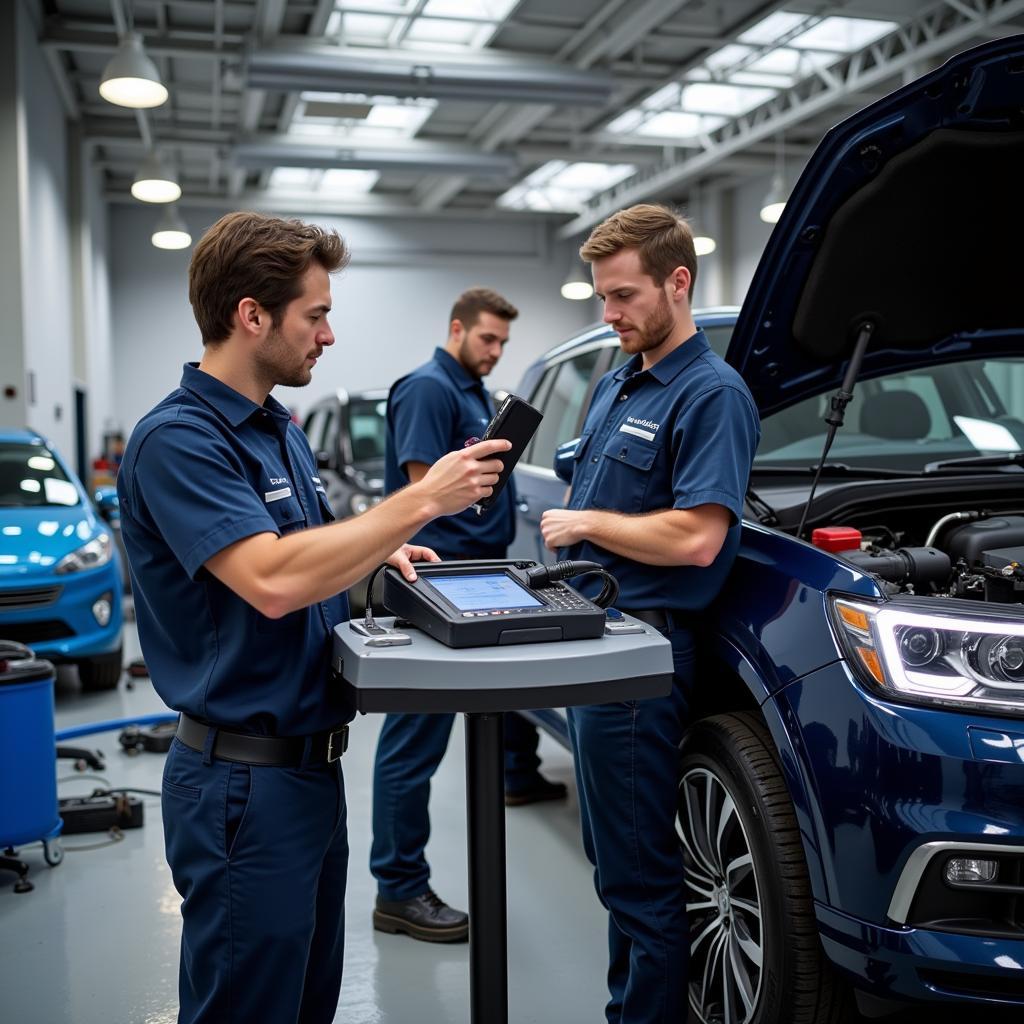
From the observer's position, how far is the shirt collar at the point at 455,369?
3.48m

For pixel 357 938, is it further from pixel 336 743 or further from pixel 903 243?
pixel 903 243

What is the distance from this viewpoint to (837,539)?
7.69 feet

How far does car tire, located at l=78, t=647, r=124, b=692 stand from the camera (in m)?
5.89

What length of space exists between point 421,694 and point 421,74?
9.15 meters

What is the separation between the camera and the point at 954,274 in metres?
2.61

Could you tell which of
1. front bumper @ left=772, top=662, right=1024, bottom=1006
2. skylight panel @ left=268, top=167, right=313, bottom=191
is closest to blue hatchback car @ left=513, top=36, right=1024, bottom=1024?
front bumper @ left=772, top=662, right=1024, bottom=1006

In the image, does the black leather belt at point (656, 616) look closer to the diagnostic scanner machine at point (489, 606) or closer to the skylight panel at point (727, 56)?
the diagnostic scanner machine at point (489, 606)

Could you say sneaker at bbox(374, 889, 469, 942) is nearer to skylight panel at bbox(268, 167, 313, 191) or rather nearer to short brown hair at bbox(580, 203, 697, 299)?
short brown hair at bbox(580, 203, 697, 299)

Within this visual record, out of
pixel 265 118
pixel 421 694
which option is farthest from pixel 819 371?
pixel 265 118

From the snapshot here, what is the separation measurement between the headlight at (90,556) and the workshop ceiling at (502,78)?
514cm

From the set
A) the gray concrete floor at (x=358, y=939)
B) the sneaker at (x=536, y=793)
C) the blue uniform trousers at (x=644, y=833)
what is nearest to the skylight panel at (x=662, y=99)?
the sneaker at (x=536, y=793)

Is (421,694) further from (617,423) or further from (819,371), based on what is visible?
(819,371)

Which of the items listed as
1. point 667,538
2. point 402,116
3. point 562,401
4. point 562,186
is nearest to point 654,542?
point 667,538

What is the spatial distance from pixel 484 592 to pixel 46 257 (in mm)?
9373
